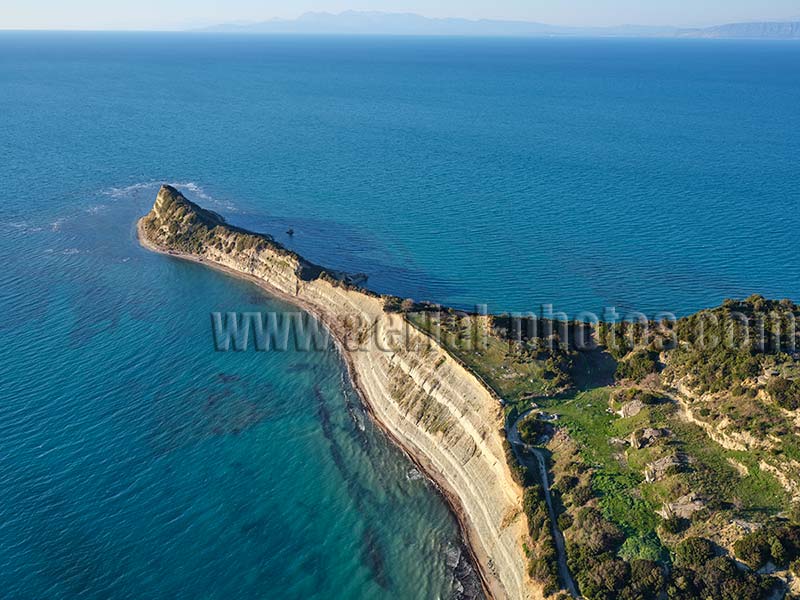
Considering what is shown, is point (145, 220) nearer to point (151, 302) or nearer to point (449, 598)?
point (151, 302)

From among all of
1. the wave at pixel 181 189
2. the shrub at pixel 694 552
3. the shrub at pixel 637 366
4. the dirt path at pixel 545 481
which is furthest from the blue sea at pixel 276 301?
the shrub at pixel 637 366

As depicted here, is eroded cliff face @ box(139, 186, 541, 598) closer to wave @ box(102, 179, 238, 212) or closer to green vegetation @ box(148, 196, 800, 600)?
green vegetation @ box(148, 196, 800, 600)

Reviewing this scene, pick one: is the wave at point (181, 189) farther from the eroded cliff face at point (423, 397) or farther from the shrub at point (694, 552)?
the shrub at point (694, 552)

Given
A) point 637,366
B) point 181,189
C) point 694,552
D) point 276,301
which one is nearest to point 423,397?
point 637,366

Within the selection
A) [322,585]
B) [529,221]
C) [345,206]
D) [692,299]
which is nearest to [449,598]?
[322,585]

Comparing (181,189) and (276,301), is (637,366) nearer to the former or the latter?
(276,301)
